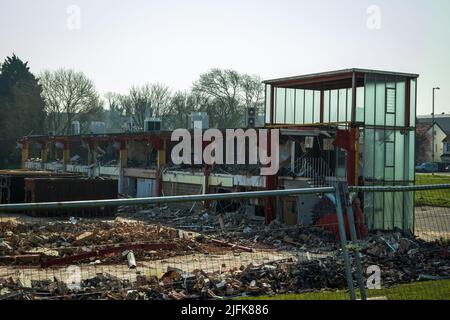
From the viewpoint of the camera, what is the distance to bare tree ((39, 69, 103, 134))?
227ft

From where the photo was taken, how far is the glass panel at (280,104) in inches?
1138

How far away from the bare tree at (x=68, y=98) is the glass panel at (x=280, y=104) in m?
44.0

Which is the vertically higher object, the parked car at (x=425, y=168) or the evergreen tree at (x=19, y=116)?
the evergreen tree at (x=19, y=116)

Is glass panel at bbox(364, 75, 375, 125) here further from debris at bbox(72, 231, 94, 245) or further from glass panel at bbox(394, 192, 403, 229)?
debris at bbox(72, 231, 94, 245)

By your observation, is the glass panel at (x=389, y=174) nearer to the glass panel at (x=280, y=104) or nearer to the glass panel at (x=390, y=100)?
the glass panel at (x=390, y=100)

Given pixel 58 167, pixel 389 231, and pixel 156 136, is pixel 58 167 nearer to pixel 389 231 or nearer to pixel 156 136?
pixel 156 136

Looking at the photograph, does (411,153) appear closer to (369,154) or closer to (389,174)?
(389,174)

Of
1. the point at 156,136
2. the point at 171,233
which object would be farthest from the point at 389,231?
the point at 156,136

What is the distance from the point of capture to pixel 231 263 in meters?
11.3

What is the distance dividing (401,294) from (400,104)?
17.6 meters

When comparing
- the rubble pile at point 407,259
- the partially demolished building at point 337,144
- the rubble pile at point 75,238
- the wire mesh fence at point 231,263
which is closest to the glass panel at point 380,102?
the partially demolished building at point 337,144

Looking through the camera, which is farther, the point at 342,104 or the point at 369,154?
the point at 342,104

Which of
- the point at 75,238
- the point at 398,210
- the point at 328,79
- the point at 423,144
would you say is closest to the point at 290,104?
the point at 328,79

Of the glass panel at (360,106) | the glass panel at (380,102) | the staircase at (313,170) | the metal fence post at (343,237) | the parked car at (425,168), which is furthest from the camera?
the parked car at (425,168)
